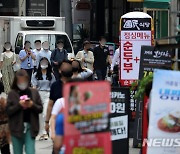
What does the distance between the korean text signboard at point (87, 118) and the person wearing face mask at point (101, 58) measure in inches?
654

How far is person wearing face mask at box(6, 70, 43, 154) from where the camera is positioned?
11.2 metres

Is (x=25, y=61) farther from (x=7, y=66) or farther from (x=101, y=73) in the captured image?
(x=101, y=73)

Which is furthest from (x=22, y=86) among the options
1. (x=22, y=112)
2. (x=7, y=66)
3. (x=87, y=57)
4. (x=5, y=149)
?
(x=7, y=66)

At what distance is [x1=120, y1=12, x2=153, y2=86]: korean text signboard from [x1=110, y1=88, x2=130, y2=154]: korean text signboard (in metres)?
3.65

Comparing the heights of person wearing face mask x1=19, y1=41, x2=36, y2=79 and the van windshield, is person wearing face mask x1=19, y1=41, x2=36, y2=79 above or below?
below

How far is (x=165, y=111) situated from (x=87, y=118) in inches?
100

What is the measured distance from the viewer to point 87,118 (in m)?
8.59

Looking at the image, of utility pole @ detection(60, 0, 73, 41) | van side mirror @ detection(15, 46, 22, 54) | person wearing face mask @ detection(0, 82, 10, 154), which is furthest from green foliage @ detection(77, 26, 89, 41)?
person wearing face mask @ detection(0, 82, 10, 154)

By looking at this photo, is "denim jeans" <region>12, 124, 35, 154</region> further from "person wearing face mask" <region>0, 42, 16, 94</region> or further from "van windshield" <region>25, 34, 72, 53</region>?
"van windshield" <region>25, 34, 72, 53</region>

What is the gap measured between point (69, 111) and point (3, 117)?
390cm

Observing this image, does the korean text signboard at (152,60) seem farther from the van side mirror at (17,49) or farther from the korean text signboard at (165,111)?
the van side mirror at (17,49)

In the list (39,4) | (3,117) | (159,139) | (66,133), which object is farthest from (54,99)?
(39,4)

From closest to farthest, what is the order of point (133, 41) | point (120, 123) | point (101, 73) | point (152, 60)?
point (120, 123)
point (152, 60)
point (133, 41)
point (101, 73)

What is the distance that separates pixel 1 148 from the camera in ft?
40.8
